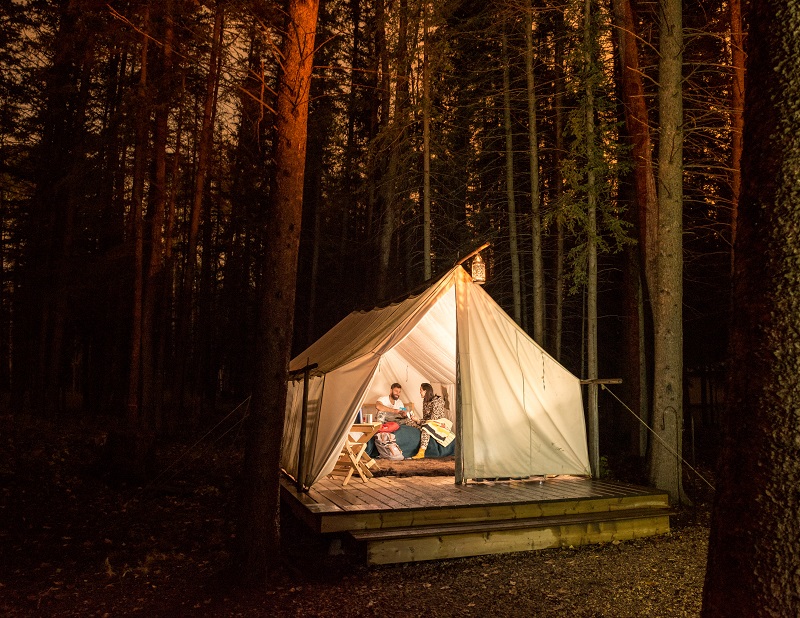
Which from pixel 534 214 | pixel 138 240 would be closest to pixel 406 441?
pixel 534 214

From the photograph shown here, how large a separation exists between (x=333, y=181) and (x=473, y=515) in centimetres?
1510

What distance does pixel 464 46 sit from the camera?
13.3 metres

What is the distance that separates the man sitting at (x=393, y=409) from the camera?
9203 millimetres

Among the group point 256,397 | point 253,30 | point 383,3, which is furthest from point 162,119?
point 256,397

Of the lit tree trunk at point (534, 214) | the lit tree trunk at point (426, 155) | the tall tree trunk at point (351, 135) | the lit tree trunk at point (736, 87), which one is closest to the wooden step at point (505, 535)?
the lit tree trunk at point (736, 87)

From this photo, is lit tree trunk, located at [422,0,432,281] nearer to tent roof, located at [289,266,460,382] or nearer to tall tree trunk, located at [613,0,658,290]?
tent roof, located at [289,266,460,382]

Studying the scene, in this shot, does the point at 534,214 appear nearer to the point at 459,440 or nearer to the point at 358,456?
the point at 459,440

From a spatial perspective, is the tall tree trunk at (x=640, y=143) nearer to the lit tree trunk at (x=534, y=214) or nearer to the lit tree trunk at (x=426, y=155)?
the lit tree trunk at (x=534, y=214)

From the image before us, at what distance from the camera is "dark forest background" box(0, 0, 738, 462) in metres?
10.2

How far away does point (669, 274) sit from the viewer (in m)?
7.45


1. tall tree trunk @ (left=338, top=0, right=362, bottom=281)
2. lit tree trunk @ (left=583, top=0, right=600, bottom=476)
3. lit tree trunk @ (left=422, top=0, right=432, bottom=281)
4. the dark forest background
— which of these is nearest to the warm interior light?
the dark forest background

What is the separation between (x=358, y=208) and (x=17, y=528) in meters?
15.2

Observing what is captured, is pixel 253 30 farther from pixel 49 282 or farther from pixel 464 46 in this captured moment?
pixel 49 282

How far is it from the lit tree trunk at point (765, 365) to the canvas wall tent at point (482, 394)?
4288 millimetres
